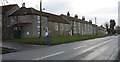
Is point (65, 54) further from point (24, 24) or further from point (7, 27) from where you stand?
point (24, 24)

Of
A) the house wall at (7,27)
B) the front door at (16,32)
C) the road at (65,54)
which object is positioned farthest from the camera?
the front door at (16,32)

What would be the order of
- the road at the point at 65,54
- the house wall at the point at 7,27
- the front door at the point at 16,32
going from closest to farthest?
the road at the point at 65,54 < the house wall at the point at 7,27 < the front door at the point at 16,32

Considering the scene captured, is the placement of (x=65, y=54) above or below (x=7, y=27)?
below

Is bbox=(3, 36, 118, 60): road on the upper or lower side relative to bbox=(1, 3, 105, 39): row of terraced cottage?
lower

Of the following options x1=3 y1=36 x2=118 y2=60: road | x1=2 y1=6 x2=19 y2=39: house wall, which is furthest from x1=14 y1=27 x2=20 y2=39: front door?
x1=3 y1=36 x2=118 y2=60: road

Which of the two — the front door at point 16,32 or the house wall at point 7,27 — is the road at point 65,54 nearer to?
the house wall at point 7,27

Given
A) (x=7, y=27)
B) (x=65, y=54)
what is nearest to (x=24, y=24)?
(x=7, y=27)

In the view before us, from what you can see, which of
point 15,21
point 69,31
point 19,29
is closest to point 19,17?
point 15,21

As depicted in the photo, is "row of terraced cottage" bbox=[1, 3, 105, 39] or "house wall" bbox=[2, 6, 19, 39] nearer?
"house wall" bbox=[2, 6, 19, 39]

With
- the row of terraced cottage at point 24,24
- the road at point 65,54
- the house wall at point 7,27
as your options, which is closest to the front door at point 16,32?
the row of terraced cottage at point 24,24

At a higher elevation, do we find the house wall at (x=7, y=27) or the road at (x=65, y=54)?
the house wall at (x=7, y=27)

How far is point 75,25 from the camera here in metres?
58.6

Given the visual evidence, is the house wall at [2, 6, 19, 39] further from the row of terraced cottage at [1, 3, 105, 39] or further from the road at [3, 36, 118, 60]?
the road at [3, 36, 118, 60]

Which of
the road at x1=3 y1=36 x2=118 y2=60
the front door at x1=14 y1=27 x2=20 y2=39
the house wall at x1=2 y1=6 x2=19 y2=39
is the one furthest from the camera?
the front door at x1=14 y1=27 x2=20 y2=39
